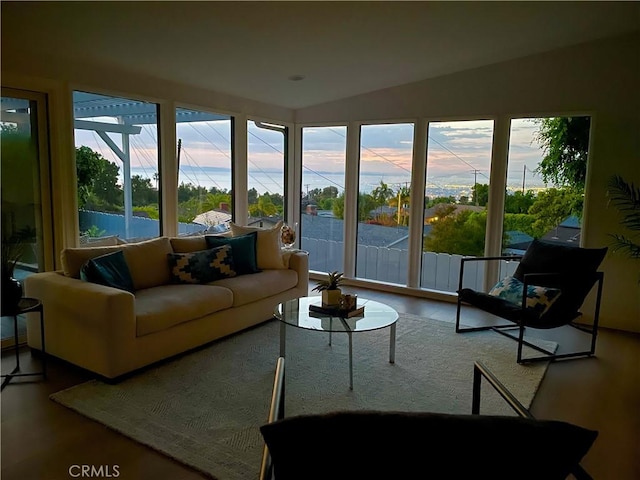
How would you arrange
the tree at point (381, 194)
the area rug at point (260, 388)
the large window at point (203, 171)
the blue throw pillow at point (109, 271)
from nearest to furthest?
1. the area rug at point (260, 388)
2. the blue throw pillow at point (109, 271)
3. the large window at point (203, 171)
4. the tree at point (381, 194)

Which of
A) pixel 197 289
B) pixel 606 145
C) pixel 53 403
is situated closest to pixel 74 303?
pixel 53 403

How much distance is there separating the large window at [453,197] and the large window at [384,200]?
0.91ft

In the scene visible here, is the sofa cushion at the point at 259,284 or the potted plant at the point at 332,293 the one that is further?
the sofa cushion at the point at 259,284

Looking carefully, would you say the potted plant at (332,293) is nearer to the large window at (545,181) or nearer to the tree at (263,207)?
the large window at (545,181)

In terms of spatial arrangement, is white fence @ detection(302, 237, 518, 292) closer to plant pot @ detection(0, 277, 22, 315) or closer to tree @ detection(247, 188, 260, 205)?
tree @ detection(247, 188, 260, 205)

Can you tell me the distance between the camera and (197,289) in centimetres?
379

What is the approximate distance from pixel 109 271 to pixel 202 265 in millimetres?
834

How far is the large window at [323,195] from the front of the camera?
6262 mm

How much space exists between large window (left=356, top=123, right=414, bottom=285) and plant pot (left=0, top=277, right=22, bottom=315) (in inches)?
157

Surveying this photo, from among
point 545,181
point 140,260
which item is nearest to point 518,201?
point 545,181

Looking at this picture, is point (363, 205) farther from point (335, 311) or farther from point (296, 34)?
point (335, 311)

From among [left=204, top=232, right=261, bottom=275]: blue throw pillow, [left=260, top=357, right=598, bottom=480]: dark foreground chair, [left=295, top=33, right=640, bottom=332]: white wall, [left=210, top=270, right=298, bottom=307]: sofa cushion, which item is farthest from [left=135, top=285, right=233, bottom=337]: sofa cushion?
[left=295, top=33, right=640, bottom=332]: white wall

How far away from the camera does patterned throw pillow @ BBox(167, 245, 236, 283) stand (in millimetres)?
4023

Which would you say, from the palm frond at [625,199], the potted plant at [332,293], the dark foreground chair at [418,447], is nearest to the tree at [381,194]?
the palm frond at [625,199]
